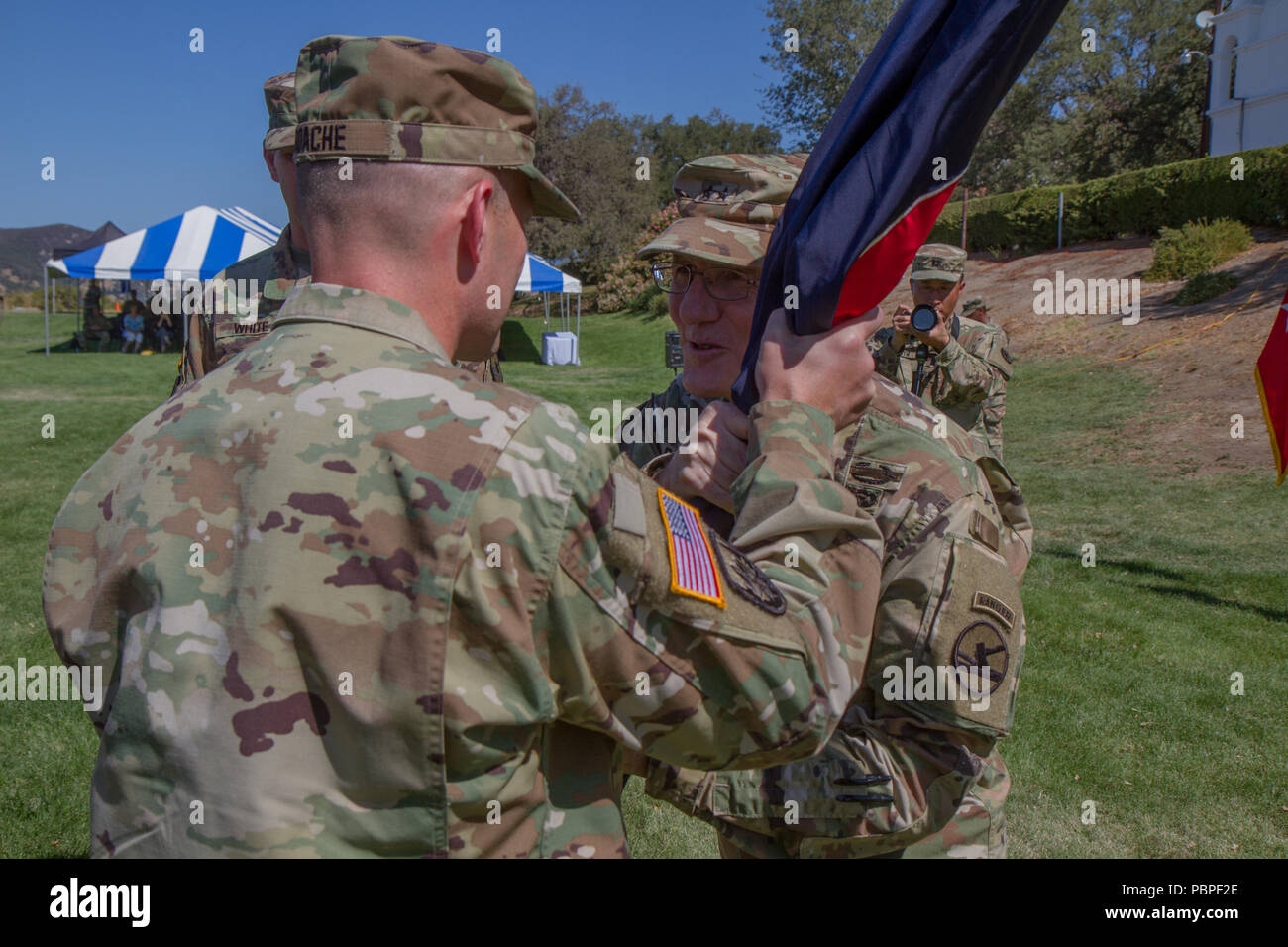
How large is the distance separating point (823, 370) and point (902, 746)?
0.85m

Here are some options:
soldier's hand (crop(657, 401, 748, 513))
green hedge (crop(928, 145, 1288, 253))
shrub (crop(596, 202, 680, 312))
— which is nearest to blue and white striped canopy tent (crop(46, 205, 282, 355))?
shrub (crop(596, 202, 680, 312))

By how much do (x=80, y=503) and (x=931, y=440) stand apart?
1793mm

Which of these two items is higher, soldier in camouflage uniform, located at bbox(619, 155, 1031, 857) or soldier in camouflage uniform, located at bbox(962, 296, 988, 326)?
soldier in camouflage uniform, located at bbox(962, 296, 988, 326)

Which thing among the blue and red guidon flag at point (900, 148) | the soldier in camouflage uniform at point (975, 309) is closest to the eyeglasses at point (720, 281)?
the blue and red guidon flag at point (900, 148)

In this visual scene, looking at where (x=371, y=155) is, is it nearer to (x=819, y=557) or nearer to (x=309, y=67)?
(x=309, y=67)

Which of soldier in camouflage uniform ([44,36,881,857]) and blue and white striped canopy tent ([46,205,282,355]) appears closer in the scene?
soldier in camouflage uniform ([44,36,881,857])

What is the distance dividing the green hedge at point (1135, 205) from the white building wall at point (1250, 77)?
9453mm

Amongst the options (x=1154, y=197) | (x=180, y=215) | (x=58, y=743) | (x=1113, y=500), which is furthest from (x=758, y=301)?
(x=180, y=215)

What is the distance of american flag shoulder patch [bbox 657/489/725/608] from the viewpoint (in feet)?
4.88

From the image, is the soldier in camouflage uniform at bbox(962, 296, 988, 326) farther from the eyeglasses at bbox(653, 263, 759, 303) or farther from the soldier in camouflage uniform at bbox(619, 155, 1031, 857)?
the soldier in camouflage uniform at bbox(619, 155, 1031, 857)

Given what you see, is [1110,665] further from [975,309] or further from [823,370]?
[823,370]

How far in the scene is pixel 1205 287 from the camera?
18453mm

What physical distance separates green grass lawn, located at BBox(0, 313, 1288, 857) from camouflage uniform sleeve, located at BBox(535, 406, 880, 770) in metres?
3.23

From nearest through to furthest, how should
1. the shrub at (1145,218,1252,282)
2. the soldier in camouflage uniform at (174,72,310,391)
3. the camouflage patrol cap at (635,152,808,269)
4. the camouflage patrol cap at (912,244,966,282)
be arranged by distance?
the camouflage patrol cap at (635,152,808,269) < the soldier in camouflage uniform at (174,72,310,391) < the camouflage patrol cap at (912,244,966,282) < the shrub at (1145,218,1252,282)
